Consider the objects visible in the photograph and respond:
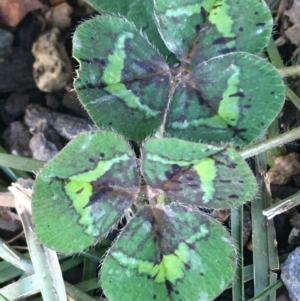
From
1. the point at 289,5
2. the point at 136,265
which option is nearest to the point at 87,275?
the point at 136,265

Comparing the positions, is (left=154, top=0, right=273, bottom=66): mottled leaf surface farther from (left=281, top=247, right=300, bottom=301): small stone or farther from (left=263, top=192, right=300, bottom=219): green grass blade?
(left=281, top=247, right=300, bottom=301): small stone

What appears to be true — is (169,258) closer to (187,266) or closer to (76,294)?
(187,266)

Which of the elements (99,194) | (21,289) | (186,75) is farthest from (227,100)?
(21,289)

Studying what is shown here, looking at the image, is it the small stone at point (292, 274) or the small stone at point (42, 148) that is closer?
the small stone at point (292, 274)

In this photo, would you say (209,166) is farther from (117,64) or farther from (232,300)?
(232,300)

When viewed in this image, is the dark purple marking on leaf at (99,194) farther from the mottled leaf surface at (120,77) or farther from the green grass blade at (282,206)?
the green grass blade at (282,206)

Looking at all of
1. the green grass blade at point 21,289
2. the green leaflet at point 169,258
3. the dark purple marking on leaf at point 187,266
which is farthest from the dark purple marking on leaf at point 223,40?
the green grass blade at point 21,289

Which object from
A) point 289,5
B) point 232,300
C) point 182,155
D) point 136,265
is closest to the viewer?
point 182,155

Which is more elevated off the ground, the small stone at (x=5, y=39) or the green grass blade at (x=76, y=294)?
the small stone at (x=5, y=39)
